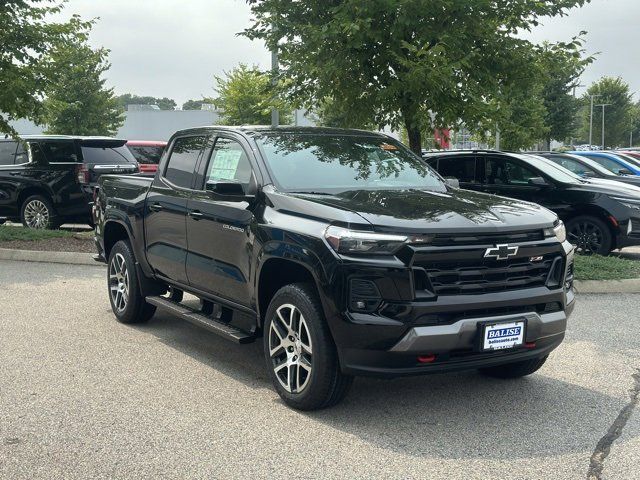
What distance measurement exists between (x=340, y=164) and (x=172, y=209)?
158cm

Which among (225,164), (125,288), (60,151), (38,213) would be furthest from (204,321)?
(38,213)

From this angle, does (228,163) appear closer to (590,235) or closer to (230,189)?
(230,189)

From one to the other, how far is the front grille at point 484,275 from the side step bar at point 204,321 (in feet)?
5.31

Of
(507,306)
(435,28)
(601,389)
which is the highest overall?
(435,28)

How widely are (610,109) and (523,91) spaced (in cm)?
8117

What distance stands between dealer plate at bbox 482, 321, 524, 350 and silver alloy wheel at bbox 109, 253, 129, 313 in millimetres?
3975

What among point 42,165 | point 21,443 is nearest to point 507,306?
point 21,443

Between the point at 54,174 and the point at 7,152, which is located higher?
the point at 7,152

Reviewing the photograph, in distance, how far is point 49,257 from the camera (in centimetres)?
1159

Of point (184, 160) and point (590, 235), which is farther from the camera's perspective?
point (590, 235)

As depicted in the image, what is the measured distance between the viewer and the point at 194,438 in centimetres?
449

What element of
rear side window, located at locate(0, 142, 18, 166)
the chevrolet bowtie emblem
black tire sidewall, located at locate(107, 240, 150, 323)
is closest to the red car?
rear side window, located at locate(0, 142, 18, 166)

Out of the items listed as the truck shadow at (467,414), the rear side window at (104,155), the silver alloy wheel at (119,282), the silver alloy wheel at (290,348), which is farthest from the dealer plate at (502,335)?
the rear side window at (104,155)

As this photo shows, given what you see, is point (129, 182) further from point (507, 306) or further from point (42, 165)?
point (42, 165)
